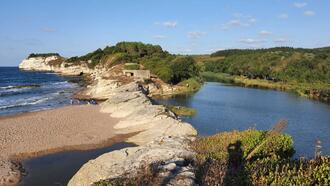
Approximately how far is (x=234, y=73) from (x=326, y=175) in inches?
5891

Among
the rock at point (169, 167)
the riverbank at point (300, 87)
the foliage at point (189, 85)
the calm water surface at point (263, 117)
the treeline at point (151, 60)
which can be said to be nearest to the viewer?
the rock at point (169, 167)

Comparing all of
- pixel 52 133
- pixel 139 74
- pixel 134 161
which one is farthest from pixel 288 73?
pixel 134 161

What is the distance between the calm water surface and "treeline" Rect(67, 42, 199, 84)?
2281cm

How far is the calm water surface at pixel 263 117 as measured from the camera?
42144 mm

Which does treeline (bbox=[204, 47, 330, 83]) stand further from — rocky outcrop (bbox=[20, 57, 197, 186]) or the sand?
the sand

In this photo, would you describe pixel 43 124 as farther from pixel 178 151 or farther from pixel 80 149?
pixel 178 151

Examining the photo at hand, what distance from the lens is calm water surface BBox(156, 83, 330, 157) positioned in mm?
42144

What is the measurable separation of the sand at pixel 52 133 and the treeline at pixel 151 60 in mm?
47047

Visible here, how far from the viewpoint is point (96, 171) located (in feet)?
77.6

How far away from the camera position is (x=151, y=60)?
114 m

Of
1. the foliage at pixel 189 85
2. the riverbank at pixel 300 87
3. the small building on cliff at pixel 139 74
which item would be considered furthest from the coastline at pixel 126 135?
the riverbank at pixel 300 87

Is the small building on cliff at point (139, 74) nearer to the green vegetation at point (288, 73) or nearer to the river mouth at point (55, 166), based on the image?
the green vegetation at point (288, 73)

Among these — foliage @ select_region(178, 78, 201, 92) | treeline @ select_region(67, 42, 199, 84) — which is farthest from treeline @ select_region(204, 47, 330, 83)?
foliage @ select_region(178, 78, 201, 92)

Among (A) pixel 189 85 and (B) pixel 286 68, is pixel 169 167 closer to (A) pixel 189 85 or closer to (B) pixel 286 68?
(A) pixel 189 85
